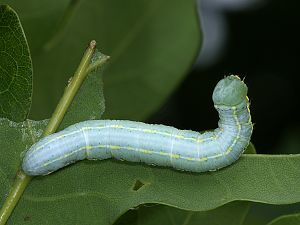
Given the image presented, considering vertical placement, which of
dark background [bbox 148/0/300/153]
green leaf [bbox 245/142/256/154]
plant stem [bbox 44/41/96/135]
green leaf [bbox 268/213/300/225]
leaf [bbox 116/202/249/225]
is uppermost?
plant stem [bbox 44/41/96/135]

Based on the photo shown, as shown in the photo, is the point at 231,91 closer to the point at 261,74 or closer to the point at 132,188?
the point at 132,188

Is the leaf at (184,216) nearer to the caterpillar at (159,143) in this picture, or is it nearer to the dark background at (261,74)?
the caterpillar at (159,143)

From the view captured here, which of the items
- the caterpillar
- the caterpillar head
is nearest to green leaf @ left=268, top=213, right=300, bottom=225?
the caterpillar

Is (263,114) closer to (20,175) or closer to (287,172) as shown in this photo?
(287,172)

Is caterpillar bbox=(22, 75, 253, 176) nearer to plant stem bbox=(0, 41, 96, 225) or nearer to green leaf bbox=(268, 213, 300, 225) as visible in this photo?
plant stem bbox=(0, 41, 96, 225)

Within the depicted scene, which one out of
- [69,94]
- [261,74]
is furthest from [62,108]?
[261,74]
